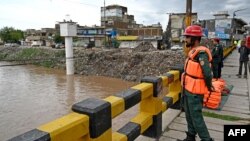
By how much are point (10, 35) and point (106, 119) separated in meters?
94.1

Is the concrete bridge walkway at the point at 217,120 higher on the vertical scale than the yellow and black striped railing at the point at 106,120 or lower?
lower

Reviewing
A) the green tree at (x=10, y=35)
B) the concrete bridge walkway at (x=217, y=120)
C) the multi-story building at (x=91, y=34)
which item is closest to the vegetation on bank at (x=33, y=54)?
the multi-story building at (x=91, y=34)

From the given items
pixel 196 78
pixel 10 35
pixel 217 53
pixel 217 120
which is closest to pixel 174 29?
pixel 217 53

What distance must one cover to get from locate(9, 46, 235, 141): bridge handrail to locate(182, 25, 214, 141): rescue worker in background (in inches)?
20.2

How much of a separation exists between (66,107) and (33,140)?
15.5m

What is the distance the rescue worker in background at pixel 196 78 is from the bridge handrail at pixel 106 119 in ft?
1.69

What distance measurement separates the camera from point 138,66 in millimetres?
31594

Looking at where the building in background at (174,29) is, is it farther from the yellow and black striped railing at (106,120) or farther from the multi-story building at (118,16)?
the yellow and black striped railing at (106,120)

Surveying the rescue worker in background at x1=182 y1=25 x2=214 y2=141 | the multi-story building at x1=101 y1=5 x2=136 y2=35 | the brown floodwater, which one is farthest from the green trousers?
the multi-story building at x1=101 y1=5 x2=136 y2=35

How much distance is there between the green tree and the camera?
86.8 metres

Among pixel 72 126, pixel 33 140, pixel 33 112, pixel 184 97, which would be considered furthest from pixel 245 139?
pixel 33 112

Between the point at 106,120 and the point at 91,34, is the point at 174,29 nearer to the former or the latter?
the point at 91,34

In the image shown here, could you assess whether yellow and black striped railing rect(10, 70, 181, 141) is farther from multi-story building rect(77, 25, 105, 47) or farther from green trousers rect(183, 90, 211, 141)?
multi-story building rect(77, 25, 105, 47)

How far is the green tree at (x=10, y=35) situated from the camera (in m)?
86.8
